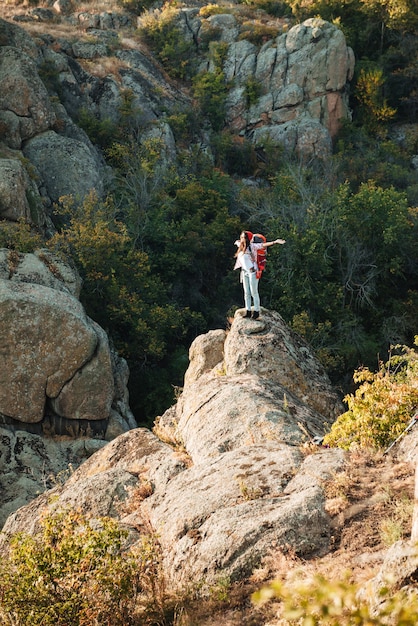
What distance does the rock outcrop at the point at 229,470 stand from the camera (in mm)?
6516

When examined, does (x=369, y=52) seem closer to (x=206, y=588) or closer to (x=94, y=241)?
(x=94, y=241)

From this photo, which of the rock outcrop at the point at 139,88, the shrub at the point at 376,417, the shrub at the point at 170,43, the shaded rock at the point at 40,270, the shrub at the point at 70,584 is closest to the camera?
the shrub at the point at 70,584

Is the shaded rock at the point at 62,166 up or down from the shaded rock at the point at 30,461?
up

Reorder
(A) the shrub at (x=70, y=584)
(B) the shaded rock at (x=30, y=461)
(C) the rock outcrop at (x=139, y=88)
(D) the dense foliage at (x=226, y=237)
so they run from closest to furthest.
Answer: (A) the shrub at (x=70, y=584)
(B) the shaded rock at (x=30, y=461)
(D) the dense foliage at (x=226, y=237)
(C) the rock outcrop at (x=139, y=88)

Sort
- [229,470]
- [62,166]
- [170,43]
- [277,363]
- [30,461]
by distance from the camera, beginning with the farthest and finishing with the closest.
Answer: [170,43] < [62,166] < [30,461] < [277,363] < [229,470]

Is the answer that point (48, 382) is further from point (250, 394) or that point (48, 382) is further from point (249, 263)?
point (250, 394)

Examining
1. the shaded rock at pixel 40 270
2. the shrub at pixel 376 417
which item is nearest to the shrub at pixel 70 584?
the shrub at pixel 376 417

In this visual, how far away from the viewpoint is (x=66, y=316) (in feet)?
60.6

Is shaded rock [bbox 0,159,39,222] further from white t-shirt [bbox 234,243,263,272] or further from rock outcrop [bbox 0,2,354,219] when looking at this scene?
white t-shirt [bbox 234,243,263,272]

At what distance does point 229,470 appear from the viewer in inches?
312

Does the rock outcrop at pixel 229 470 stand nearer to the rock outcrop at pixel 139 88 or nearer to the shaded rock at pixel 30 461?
the shaded rock at pixel 30 461

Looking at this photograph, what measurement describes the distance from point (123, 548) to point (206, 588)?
1.33 metres

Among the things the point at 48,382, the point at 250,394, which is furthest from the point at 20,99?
the point at 250,394

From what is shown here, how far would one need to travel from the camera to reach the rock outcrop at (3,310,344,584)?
6.52 m
